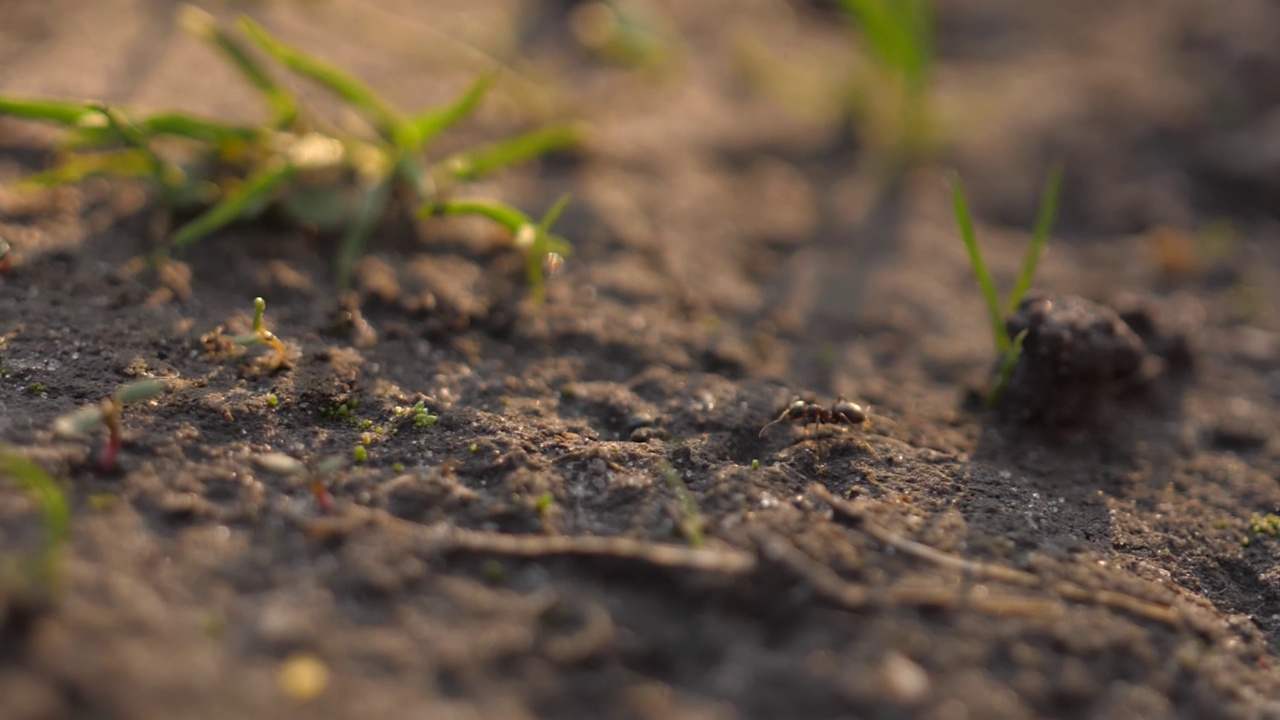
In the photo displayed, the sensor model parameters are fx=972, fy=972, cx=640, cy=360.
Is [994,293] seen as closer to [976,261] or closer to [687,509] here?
[976,261]

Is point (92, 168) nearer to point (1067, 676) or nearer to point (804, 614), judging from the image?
point (804, 614)

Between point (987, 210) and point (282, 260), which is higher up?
point (987, 210)

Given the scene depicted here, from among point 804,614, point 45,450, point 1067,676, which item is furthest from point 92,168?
point 1067,676

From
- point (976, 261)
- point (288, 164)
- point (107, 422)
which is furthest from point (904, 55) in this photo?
point (107, 422)

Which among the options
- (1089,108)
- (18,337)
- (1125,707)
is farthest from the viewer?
(1089,108)

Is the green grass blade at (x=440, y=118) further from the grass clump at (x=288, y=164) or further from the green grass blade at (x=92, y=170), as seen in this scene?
the green grass blade at (x=92, y=170)
